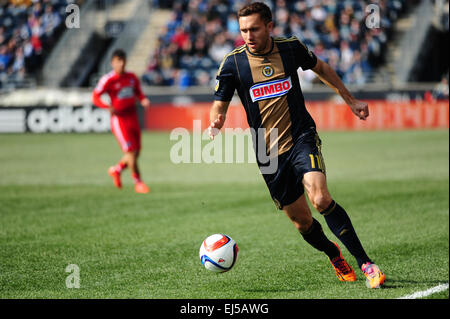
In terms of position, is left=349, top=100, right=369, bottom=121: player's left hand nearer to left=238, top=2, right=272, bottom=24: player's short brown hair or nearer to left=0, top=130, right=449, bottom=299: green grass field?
left=238, top=2, right=272, bottom=24: player's short brown hair

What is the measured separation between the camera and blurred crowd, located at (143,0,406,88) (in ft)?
97.5

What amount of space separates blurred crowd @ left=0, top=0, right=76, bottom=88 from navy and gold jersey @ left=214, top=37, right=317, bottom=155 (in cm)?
2783

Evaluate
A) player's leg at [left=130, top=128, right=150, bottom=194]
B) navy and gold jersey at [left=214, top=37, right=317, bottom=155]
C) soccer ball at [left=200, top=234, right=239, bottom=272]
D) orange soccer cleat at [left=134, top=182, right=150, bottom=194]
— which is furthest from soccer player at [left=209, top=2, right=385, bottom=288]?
player's leg at [left=130, top=128, right=150, bottom=194]

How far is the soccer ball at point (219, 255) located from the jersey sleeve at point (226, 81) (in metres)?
1.36

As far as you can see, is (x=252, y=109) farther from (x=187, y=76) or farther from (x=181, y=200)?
(x=187, y=76)

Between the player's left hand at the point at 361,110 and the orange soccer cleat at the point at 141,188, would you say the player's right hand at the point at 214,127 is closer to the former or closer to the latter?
the player's left hand at the point at 361,110

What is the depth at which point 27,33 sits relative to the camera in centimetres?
3319

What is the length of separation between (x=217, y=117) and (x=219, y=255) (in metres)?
1.28

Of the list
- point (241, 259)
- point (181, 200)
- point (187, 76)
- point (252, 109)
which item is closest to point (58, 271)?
point (241, 259)

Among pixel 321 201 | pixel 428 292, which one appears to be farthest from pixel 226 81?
pixel 428 292

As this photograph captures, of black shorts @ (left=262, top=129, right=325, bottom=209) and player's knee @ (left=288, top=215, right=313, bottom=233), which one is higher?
black shorts @ (left=262, top=129, right=325, bottom=209)

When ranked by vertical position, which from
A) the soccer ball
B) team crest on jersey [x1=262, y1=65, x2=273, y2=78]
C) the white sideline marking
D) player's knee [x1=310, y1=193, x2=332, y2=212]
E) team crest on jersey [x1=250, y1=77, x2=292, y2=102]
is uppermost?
team crest on jersey [x1=262, y1=65, x2=273, y2=78]

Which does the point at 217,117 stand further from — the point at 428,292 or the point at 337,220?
the point at 428,292

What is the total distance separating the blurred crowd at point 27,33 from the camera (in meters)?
32.8
